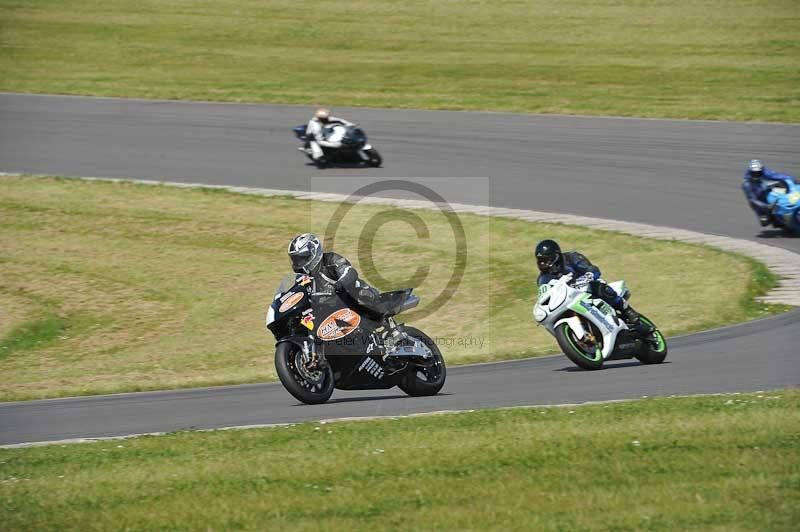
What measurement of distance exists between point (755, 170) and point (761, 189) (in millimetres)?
520

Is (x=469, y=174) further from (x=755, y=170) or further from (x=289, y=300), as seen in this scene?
(x=289, y=300)

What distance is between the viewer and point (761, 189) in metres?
21.1

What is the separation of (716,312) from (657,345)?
11.5 feet

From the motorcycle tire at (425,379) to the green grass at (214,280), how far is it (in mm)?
3248

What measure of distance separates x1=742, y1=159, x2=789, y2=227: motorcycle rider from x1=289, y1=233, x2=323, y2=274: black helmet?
479 inches

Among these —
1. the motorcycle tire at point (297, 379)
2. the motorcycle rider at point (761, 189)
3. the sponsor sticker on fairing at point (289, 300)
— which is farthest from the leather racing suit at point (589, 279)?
the motorcycle rider at point (761, 189)

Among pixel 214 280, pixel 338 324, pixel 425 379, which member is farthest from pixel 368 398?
pixel 214 280

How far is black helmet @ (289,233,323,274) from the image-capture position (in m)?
11.3

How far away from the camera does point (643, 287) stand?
60.7 ft

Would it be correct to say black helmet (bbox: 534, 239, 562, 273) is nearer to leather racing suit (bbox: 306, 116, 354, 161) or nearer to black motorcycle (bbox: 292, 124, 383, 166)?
black motorcycle (bbox: 292, 124, 383, 166)

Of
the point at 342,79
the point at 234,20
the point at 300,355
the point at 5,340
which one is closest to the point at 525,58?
the point at 342,79

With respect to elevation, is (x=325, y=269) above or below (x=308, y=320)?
above

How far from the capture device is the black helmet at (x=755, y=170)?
20.8 meters

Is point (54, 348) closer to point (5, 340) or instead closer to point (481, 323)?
point (5, 340)
